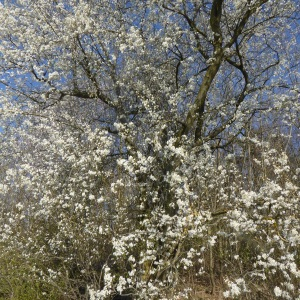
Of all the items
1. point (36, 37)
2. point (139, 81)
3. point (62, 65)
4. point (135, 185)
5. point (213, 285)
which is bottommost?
point (213, 285)

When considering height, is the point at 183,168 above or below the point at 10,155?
below

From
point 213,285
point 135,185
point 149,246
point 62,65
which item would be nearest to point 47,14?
point 62,65

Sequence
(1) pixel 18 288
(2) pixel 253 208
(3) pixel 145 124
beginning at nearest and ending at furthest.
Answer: (2) pixel 253 208
(1) pixel 18 288
(3) pixel 145 124

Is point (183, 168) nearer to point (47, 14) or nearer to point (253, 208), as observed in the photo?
point (253, 208)

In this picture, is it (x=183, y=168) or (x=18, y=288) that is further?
(x=18, y=288)

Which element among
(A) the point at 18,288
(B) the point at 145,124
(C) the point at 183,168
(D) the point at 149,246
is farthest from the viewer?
(B) the point at 145,124

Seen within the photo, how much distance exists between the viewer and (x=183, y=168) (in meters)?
5.18

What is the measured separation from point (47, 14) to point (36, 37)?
558 mm

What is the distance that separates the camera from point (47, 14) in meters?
7.16

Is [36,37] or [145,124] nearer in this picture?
[145,124]

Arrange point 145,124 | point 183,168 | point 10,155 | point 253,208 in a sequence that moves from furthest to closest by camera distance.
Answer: point 10,155, point 145,124, point 183,168, point 253,208

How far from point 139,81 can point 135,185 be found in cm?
216

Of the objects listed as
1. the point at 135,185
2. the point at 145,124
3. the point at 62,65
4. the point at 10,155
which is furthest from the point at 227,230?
the point at 10,155

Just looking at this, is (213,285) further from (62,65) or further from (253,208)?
(62,65)
